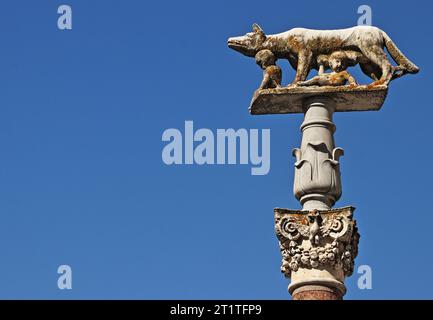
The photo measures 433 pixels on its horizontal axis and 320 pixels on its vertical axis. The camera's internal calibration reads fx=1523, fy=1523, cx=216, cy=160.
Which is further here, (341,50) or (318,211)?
(341,50)

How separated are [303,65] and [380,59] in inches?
51.6

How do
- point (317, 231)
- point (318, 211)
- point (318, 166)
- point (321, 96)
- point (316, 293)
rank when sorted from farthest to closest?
point (321, 96) → point (318, 166) → point (318, 211) → point (317, 231) → point (316, 293)

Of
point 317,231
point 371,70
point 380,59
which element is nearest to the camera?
point 317,231

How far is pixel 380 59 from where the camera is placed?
84.9 feet

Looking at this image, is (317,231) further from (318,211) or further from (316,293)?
(316,293)

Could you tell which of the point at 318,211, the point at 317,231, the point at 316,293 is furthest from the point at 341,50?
the point at 316,293

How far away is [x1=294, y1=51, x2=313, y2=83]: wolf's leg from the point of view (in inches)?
1020

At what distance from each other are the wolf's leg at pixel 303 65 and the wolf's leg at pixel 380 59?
0.90 metres

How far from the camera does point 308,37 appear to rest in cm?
2606

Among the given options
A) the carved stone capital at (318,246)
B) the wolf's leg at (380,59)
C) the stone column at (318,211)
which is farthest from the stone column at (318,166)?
the wolf's leg at (380,59)

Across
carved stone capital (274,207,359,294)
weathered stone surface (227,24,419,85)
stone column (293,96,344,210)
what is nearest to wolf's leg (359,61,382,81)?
weathered stone surface (227,24,419,85)

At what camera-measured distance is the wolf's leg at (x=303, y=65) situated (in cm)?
2591
